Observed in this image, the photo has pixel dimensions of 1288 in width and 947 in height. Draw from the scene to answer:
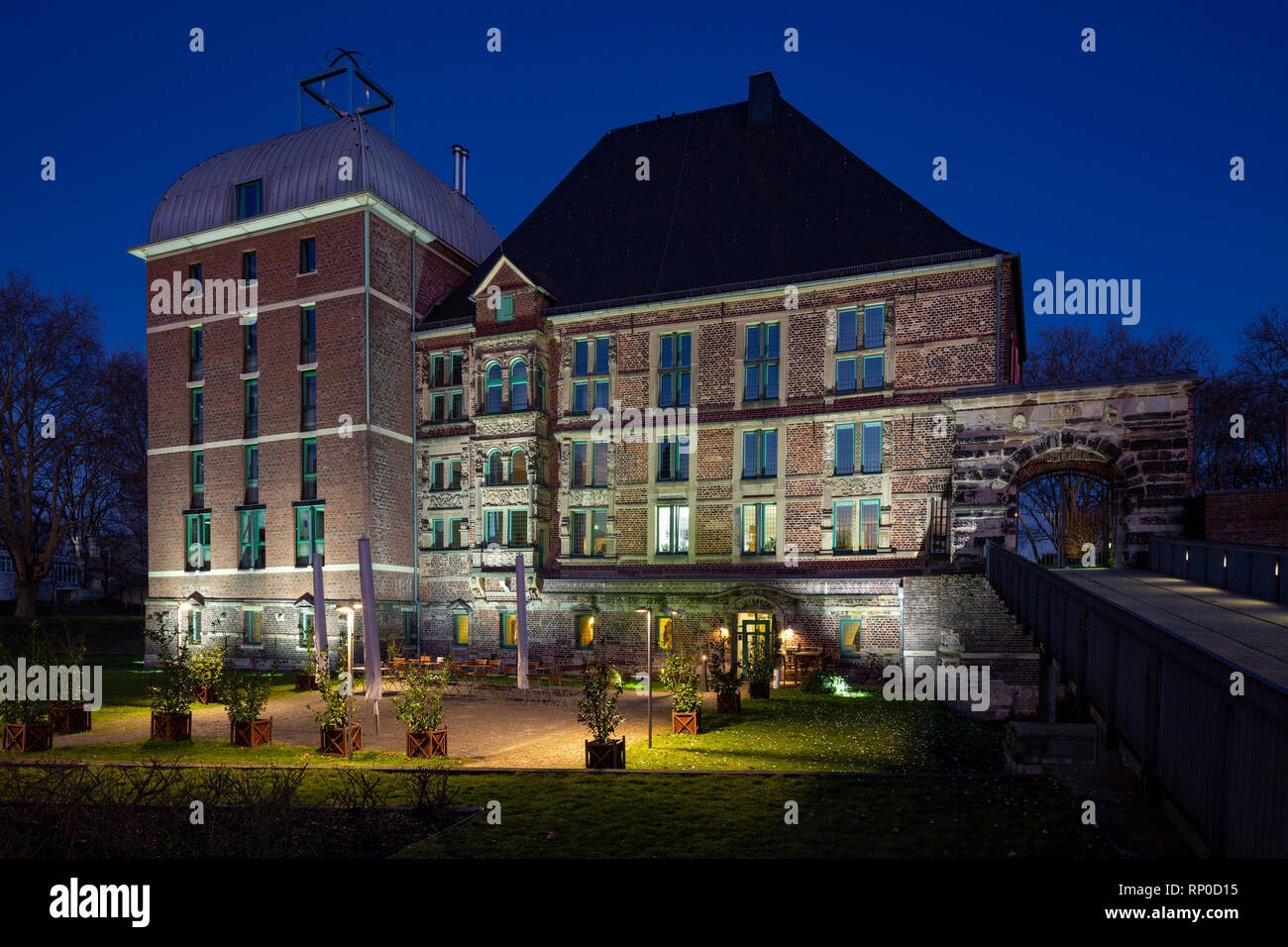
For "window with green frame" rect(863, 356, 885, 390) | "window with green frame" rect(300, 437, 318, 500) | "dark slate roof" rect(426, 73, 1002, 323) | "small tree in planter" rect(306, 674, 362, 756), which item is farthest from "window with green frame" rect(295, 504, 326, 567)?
"window with green frame" rect(863, 356, 885, 390)

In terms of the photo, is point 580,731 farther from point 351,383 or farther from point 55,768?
point 351,383

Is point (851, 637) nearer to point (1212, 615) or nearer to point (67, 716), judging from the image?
point (1212, 615)

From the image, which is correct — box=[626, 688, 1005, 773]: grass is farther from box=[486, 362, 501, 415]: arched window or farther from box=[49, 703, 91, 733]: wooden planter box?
box=[486, 362, 501, 415]: arched window

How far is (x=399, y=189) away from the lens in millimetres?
33969

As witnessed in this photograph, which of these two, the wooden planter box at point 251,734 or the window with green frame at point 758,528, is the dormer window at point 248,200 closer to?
the window with green frame at point 758,528

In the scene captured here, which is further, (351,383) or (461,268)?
(461,268)

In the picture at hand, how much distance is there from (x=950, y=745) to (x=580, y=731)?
24.0ft

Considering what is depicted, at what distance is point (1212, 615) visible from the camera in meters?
12.3

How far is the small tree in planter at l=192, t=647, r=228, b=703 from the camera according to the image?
20.1 metres

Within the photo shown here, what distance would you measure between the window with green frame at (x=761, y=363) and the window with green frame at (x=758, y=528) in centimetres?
383

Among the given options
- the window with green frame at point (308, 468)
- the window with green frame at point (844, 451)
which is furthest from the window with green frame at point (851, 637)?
the window with green frame at point (308, 468)

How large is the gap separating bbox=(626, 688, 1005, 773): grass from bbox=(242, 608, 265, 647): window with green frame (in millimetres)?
21090

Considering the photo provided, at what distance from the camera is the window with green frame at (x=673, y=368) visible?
29797mm
